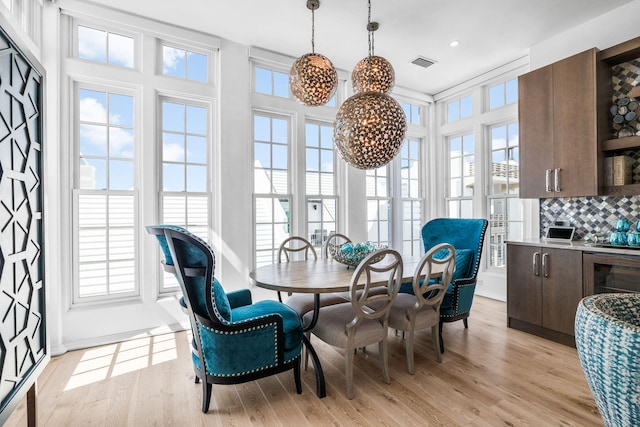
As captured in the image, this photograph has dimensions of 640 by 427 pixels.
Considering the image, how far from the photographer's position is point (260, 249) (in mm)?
3961

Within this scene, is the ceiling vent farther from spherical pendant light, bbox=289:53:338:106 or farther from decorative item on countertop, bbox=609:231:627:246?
decorative item on countertop, bbox=609:231:627:246

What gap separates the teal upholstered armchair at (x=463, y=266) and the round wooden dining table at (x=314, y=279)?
0.56 metres

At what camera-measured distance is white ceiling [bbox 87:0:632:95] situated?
3.00 m

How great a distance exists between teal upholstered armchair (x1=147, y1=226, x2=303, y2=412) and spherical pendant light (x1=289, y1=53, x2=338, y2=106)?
53.4 inches

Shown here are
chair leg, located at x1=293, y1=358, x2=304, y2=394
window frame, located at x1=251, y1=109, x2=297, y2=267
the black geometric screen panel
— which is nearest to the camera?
the black geometric screen panel

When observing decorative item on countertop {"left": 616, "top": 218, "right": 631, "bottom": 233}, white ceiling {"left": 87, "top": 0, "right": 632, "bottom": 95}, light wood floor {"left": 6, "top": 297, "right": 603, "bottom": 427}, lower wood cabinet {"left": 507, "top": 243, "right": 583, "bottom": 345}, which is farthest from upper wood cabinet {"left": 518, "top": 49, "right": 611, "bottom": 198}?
light wood floor {"left": 6, "top": 297, "right": 603, "bottom": 427}

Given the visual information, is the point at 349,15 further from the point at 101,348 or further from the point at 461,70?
the point at 101,348

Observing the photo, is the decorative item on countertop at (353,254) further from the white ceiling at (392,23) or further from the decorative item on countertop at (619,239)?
the white ceiling at (392,23)

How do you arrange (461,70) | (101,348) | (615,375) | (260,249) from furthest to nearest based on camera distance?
(461,70) → (260,249) → (101,348) → (615,375)

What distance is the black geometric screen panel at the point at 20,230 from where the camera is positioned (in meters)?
1.30

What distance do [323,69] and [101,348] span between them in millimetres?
3163

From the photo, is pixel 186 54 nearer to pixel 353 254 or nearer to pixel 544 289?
pixel 353 254

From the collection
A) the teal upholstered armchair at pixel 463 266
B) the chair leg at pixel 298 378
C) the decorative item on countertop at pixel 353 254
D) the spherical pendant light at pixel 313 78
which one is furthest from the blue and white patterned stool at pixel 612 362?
the teal upholstered armchair at pixel 463 266

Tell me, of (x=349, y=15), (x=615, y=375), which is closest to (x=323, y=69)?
(x=349, y=15)
